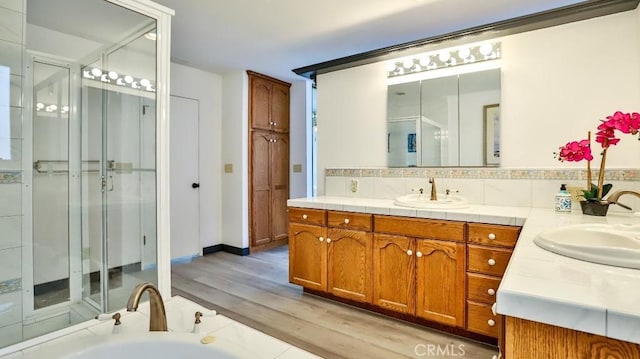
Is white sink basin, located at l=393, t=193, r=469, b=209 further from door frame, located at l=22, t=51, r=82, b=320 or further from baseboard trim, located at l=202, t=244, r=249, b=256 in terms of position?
door frame, located at l=22, t=51, r=82, b=320

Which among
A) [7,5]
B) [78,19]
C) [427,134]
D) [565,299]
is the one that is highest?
[78,19]

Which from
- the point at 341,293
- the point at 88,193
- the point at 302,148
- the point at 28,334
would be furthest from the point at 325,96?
the point at 28,334

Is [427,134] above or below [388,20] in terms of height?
below

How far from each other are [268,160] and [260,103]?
773 millimetres

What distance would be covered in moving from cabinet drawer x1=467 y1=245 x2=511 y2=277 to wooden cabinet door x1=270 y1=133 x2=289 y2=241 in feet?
10.1

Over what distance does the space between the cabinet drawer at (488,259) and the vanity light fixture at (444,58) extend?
1483 millimetres

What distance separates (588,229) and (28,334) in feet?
10.2

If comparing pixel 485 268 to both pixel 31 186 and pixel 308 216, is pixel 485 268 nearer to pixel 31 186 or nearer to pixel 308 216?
pixel 308 216

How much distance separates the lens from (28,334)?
2117 mm

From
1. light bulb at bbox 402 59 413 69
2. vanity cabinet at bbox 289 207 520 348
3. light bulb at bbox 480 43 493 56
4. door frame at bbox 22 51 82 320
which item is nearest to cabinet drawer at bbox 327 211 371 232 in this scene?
vanity cabinet at bbox 289 207 520 348

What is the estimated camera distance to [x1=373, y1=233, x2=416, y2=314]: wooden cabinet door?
230 centimetres

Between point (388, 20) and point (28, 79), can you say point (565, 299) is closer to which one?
point (388, 20)

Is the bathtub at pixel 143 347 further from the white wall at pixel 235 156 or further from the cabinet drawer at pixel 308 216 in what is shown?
the white wall at pixel 235 156

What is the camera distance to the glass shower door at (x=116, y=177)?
2.60 m
